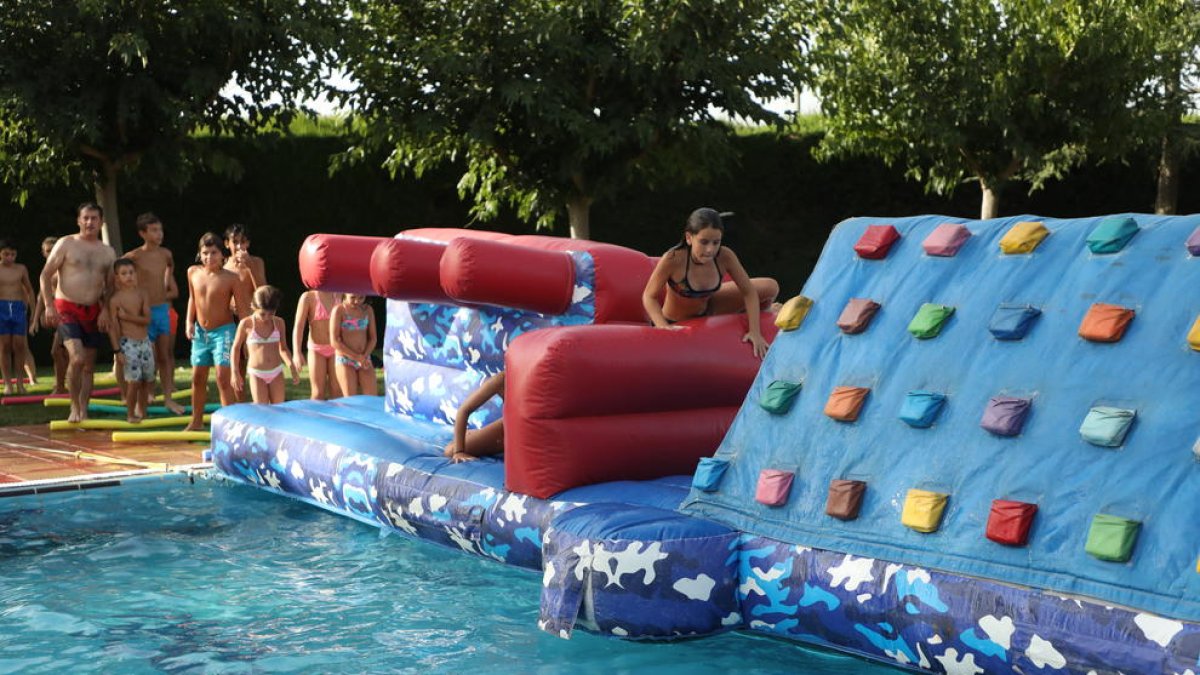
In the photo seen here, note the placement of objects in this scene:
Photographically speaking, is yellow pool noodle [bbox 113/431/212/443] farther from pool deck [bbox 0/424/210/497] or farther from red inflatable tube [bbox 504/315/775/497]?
red inflatable tube [bbox 504/315/775/497]

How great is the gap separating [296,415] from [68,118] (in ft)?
17.2

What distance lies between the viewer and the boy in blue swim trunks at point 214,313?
30.6ft

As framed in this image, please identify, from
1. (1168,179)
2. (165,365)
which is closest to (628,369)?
(165,365)

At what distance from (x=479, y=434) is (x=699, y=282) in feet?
3.86

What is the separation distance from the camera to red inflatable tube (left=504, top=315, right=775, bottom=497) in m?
5.34

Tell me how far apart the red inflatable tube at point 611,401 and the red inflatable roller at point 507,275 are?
27.5 inches

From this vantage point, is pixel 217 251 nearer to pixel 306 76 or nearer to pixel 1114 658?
pixel 306 76

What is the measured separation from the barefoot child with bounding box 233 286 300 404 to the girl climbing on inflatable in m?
3.36

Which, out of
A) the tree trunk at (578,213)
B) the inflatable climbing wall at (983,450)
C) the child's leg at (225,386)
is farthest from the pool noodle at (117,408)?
the inflatable climbing wall at (983,450)

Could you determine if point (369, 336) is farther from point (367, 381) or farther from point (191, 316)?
point (191, 316)

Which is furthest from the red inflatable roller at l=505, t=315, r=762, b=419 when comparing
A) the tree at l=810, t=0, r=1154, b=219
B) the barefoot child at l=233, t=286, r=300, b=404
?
the tree at l=810, t=0, r=1154, b=219

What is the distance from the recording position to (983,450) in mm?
4195

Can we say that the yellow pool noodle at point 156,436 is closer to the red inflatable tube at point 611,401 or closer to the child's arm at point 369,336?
the child's arm at point 369,336

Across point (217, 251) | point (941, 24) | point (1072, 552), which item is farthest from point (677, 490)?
point (941, 24)
